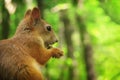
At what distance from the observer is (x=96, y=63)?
1381 centimetres

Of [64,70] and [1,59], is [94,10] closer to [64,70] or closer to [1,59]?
[64,70]

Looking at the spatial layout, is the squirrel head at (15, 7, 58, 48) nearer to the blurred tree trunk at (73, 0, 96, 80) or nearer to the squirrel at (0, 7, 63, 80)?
the squirrel at (0, 7, 63, 80)

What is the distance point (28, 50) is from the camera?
544 cm

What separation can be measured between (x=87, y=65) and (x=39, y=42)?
Answer: 7.09 m

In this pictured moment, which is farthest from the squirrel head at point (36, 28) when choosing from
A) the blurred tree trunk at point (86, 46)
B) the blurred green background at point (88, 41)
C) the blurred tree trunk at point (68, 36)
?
the blurred tree trunk at point (68, 36)

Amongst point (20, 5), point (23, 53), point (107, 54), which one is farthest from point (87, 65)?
point (23, 53)

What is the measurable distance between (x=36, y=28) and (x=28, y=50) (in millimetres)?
669

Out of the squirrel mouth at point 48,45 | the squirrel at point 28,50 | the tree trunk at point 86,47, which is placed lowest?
the tree trunk at point 86,47

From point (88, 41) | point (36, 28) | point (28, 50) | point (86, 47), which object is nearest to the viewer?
point (28, 50)

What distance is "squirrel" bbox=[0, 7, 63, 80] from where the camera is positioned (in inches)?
197

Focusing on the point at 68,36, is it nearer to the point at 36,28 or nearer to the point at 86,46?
the point at 86,46

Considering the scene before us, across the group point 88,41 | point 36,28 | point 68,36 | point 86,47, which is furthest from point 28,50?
point 68,36

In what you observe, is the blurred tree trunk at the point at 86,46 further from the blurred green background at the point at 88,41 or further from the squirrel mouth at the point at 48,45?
the squirrel mouth at the point at 48,45

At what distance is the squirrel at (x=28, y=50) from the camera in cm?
499
